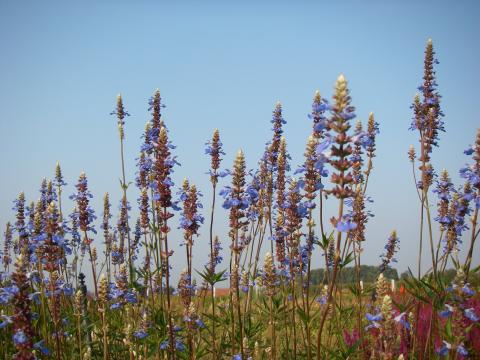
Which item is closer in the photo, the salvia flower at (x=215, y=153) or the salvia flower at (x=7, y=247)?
the salvia flower at (x=215, y=153)

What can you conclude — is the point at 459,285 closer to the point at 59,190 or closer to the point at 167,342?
the point at 167,342

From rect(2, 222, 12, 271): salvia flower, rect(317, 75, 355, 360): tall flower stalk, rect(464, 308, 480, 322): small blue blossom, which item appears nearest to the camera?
rect(317, 75, 355, 360): tall flower stalk

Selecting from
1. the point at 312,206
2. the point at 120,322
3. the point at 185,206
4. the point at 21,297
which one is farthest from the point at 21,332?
the point at 120,322

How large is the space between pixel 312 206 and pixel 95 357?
13.7ft

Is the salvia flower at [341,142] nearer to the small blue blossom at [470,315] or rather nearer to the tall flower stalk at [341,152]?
the tall flower stalk at [341,152]

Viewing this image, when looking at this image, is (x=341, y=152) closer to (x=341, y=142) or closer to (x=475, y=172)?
(x=341, y=142)

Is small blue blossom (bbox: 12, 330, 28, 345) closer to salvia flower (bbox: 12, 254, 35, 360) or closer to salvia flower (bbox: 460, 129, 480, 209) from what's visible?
salvia flower (bbox: 12, 254, 35, 360)

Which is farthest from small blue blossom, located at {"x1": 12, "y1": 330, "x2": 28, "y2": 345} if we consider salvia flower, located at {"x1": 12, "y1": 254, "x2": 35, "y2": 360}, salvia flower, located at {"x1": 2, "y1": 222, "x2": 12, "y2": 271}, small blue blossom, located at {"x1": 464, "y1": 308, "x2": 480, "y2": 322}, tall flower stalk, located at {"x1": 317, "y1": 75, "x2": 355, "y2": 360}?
salvia flower, located at {"x1": 2, "y1": 222, "x2": 12, "y2": 271}

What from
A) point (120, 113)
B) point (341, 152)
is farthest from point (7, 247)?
point (341, 152)

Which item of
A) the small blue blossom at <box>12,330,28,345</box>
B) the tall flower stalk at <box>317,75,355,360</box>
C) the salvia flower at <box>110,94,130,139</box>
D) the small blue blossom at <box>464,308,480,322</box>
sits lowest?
the small blue blossom at <box>464,308,480,322</box>

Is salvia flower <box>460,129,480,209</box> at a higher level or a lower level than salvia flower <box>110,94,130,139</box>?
lower

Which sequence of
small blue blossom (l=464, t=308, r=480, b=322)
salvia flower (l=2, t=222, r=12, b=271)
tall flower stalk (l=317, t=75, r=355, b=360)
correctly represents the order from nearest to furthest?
tall flower stalk (l=317, t=75, r=355, b=360) → small blue blossom (l=464, t=308, r=480, b=322) → salvia flower (l=2, t=222, r=12, b=271)

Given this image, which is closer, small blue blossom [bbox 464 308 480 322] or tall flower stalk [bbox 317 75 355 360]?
tall flower stalk [bbox 317 75 355 360]

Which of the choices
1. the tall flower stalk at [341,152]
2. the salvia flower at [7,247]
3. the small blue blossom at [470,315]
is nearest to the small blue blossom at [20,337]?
the tall flower stalk at [341,152]
